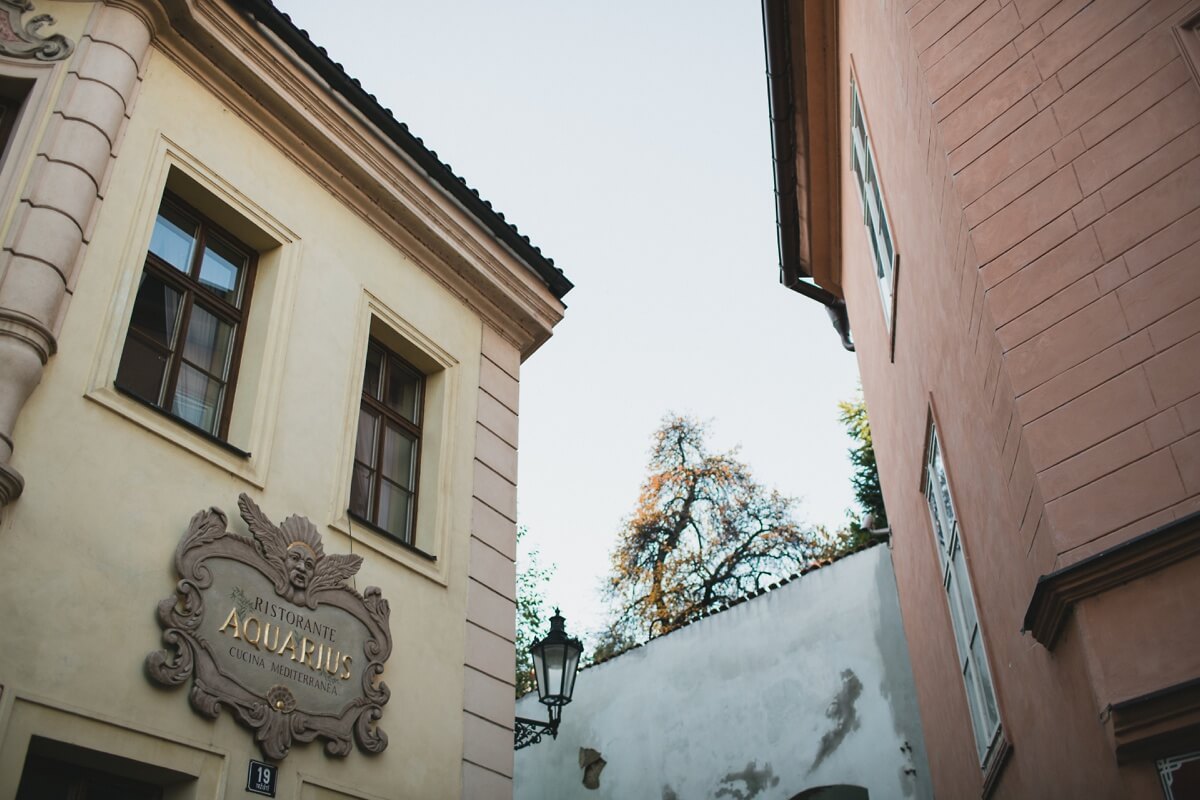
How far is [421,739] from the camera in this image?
7.25m

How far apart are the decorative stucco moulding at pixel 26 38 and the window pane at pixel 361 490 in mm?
3359

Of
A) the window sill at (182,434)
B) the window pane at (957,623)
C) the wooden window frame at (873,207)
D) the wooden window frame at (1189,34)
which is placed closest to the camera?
the wooden window frame at (1189,34)

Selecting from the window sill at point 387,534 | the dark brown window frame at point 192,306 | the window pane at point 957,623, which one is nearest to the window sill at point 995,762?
the window pane at point 957,623

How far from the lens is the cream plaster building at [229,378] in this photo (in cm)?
543

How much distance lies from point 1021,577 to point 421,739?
406 centimetres

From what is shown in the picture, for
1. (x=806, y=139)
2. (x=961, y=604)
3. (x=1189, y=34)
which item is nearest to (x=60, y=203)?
(x=1189, y=34)

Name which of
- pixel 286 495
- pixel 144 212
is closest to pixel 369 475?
pixel 286 495

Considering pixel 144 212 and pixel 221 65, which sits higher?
pixel 221 65

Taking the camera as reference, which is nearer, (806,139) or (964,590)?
(964,590)

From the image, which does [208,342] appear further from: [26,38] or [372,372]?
[26,38]

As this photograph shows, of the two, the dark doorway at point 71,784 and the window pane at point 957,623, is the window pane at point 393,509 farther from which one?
the window pane at point 957,623

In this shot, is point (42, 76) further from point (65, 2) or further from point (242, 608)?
point (242, 608)

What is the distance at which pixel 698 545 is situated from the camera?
28.8 meters

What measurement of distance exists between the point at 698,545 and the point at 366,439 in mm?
21529
